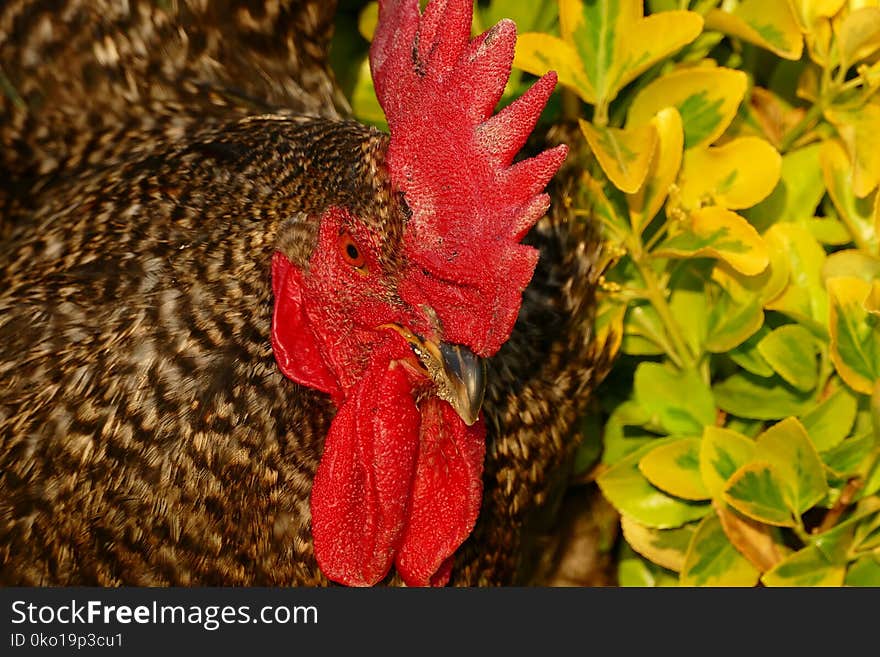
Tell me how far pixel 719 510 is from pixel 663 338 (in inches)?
15.1

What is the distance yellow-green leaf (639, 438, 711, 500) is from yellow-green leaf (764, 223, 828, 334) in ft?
1.15

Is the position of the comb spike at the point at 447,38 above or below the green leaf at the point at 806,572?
above

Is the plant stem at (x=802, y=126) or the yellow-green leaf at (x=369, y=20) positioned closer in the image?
the plant stem at (x=802, y=126)

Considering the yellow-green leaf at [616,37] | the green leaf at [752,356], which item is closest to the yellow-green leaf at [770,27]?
the yellow-green leaf at [616,37]

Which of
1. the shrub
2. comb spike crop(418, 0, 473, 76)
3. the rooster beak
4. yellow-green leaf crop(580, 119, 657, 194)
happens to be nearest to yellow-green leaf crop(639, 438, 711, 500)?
the shrub

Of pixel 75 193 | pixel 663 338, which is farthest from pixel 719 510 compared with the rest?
pixel 75 193

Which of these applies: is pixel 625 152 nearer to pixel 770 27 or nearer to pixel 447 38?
pixel 770 27

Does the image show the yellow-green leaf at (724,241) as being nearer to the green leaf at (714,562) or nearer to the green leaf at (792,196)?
the green leaf at (792,196)

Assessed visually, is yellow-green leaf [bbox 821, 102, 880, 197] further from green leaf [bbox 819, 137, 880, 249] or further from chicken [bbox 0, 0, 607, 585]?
chicken [bbox 0, 0, 607, 585]

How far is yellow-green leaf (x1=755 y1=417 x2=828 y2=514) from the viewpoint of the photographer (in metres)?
2.19

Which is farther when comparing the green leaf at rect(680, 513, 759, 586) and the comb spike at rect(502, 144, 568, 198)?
the green leaf at rect(680, 513, 759, 586)

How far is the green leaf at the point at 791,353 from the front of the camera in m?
2.27

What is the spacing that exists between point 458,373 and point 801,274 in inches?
39.5

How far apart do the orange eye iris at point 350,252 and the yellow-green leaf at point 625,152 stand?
64cm
